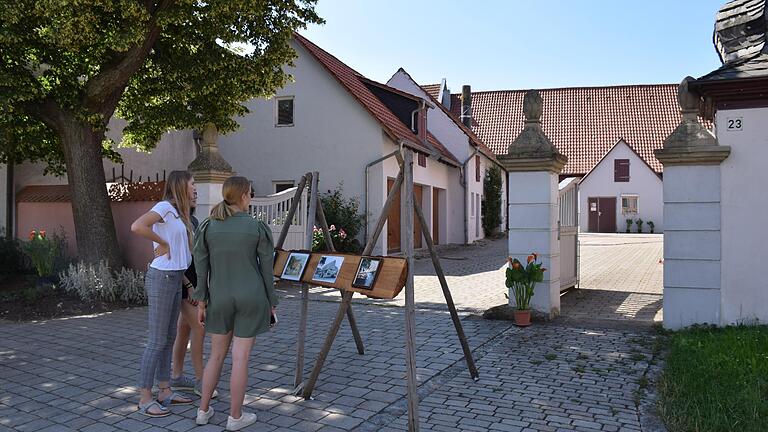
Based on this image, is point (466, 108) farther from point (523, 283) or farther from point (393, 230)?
point (523, 283)

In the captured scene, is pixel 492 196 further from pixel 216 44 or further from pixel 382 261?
pixel 382 261

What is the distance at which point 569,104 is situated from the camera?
48719 millimetres

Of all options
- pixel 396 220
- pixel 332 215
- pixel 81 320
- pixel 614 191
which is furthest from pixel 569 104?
pixel 81 320

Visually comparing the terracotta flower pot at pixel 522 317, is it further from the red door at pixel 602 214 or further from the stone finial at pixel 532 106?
the red door at pixel 602 214

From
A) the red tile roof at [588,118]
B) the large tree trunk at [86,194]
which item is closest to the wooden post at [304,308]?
the large tree trunk at [86,194]

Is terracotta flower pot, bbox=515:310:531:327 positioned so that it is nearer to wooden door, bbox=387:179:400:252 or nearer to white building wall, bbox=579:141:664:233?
wooden door, bbox=387:179:400:252

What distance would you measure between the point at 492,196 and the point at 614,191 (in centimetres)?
1507

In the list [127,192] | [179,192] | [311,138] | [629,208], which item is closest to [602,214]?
[629,208]

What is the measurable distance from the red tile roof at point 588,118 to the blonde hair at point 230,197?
40.8m

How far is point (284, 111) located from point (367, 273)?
15.1m

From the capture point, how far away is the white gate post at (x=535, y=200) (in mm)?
8156

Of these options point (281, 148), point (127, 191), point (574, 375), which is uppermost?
point (281, 148)

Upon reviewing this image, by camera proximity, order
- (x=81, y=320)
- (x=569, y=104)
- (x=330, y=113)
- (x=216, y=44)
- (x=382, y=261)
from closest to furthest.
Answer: (x=382, y=261)
(x=81, y=320)
(x=216, y=44)
(x=330, y=113)
(x=569, y=104)

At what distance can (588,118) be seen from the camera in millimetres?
47375
